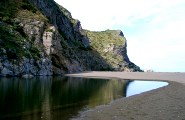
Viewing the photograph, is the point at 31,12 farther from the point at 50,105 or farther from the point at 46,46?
the point at 50,105

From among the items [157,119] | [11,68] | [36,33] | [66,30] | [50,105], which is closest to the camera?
[157,119]

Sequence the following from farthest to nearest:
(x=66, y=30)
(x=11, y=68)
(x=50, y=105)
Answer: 1. (x=66, y=30)
2. (x=11, y=68)
3. (x=50, y=105)

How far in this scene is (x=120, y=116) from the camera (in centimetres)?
2853

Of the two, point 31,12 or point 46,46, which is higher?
point 31,12

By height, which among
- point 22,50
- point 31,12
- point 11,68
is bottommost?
point 11,68

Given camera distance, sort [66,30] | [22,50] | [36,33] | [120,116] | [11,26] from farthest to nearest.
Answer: [66,30] → [36,33] → [11,26] → [22,50] → [120,116]

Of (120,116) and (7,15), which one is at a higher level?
(7,15)

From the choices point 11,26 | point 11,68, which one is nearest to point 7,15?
point 11,26

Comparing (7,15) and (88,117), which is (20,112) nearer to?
(88,117)

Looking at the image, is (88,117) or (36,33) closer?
(88,117)

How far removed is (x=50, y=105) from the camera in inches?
1404

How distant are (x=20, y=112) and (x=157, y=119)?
12874mm

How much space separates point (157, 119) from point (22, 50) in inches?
3362

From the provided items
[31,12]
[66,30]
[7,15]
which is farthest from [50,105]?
[66,30]
